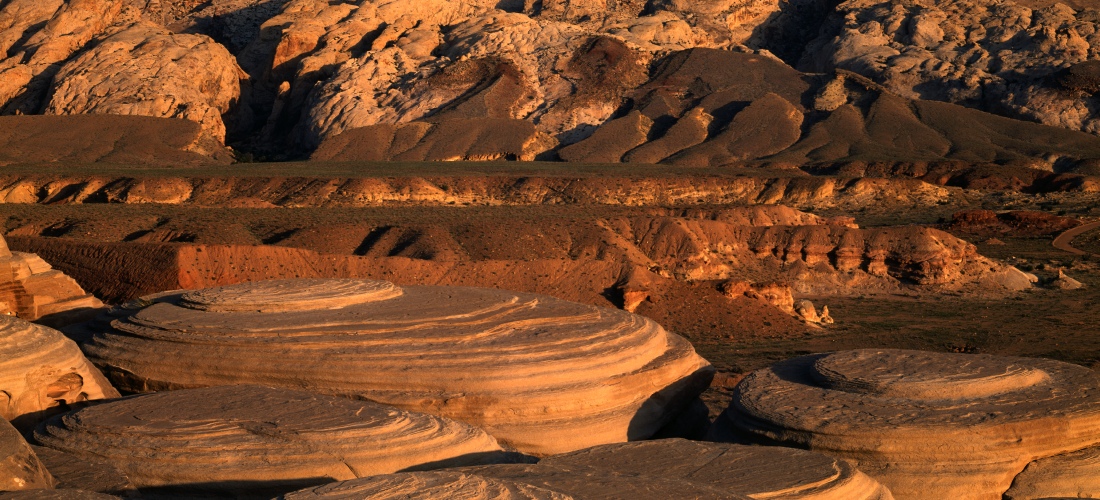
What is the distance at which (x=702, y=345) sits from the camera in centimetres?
2400

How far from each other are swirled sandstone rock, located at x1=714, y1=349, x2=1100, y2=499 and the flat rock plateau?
36 mm

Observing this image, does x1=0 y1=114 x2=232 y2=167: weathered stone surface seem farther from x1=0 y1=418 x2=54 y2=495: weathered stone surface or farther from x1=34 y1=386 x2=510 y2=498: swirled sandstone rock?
x1=0 y1=418 x2=54 y2=495: weathered stone surface

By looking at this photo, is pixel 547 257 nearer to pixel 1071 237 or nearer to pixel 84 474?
pixel 84 474

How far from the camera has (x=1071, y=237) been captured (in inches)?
1817

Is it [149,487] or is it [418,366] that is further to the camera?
[418,366]

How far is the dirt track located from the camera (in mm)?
43319

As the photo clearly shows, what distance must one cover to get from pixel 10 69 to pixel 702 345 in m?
73.2

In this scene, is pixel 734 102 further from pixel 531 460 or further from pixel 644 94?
→ pixel 531 460

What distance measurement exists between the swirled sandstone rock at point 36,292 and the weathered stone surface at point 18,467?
268 inches

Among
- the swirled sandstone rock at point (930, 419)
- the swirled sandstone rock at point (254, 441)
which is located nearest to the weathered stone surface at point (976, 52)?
the swirled sandstone rock at point (930, 419)

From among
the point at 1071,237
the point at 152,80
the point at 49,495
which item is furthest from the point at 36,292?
the point at 152,80

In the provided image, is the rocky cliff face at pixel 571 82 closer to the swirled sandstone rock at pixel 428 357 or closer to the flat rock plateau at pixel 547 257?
the flat rock plateau at pixel 547 257

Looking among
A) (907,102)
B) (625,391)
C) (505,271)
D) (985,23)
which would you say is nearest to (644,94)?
(907,102)

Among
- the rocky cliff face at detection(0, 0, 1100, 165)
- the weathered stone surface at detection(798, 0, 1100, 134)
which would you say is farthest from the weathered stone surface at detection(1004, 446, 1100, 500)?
the weathered stone surface at detection(798, 0, 1100, 134)
